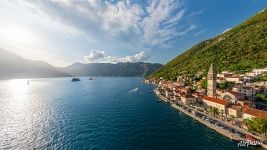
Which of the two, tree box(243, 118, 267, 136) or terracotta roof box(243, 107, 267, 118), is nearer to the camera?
tree box(243, 118, 267, 136)

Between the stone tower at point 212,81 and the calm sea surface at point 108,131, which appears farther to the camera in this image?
the stone tower at point 212,81

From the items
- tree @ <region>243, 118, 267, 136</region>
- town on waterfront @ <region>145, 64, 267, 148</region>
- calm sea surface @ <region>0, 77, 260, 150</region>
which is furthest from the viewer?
town on waterfront @ <region>145, 64, 267, 148</region>

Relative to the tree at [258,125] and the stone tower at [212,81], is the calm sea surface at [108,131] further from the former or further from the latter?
the stone tower at [212,81]

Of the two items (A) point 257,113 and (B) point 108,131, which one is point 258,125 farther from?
(B) point 108,131

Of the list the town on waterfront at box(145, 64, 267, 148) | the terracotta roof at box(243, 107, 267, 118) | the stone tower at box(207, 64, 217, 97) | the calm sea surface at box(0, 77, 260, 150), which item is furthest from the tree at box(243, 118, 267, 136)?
the stone tower at box(207, 64, 217, 97)

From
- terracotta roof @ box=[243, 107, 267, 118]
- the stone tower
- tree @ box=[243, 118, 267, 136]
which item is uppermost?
the stone tower

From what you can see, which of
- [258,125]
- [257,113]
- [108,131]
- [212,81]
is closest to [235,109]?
[257,113]

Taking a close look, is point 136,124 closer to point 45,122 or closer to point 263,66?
point 45,122

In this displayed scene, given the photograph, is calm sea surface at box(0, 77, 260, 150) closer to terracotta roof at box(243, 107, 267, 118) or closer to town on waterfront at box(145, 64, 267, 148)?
town on waterfront at box(145, 64, 267, 148)

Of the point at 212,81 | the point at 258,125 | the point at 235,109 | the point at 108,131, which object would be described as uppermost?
the point at 212,81

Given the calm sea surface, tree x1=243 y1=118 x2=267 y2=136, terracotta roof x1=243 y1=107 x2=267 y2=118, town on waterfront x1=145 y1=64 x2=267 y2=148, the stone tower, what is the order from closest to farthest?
the calm sea surface, tree x1=243 y1=118 x2=267 y2=136, town on waterfront x1=145 y1=64 x2=267 y2=148, terracotta roof x1=243 y1=107 x2=267 y2=118, the stone tower

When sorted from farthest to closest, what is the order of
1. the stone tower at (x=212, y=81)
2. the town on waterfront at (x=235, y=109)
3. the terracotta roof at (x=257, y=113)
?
the stone tower at (x=212, y=81)
the terracotta roof at (x=257, y=113)
the town on waterfront at (x=235, y=109)

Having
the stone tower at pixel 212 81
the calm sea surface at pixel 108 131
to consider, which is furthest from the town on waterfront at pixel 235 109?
the calm sea surface at pixel 108 131
